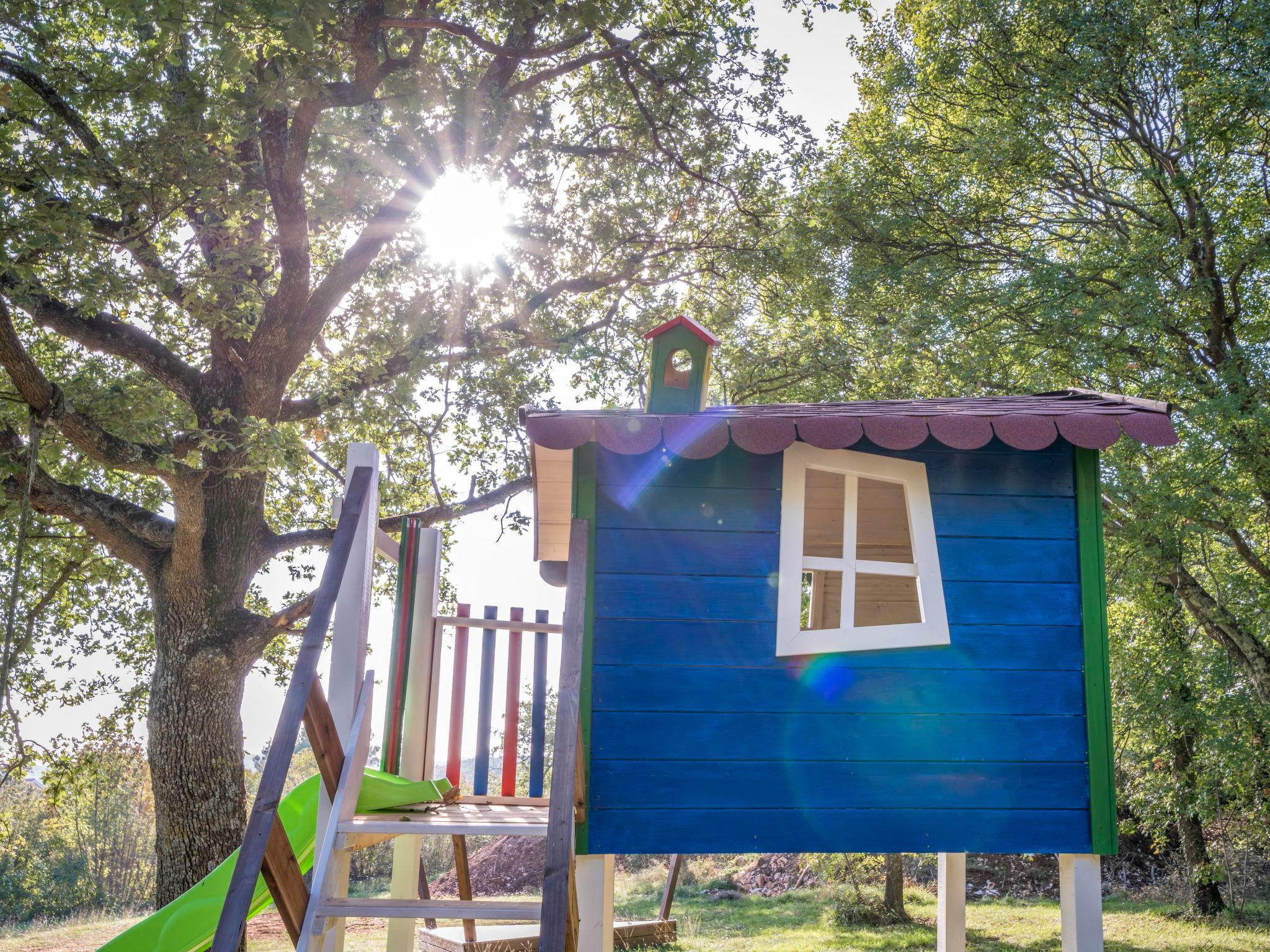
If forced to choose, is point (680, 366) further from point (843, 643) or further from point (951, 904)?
point (951, 904)

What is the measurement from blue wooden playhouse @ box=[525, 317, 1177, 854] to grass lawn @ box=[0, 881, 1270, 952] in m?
5.79

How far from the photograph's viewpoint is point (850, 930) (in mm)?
10484

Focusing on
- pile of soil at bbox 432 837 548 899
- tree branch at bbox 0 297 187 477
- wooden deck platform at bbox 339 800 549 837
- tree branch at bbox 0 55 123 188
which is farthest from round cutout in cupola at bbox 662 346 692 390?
pile of soil at bbox 432 837 548 899

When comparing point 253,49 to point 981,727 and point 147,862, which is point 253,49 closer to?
point 981,727

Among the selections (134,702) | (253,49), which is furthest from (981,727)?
(134,702)

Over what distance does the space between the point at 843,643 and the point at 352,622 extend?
2.17 metres

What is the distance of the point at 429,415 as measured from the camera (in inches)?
441

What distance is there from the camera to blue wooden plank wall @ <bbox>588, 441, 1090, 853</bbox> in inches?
159

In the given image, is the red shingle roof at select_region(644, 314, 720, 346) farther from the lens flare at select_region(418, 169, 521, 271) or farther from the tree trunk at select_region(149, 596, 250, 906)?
the tree trunk at select_region(149, 596, 250, 906)

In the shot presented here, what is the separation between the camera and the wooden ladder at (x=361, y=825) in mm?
2980

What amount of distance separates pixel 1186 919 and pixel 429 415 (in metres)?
10.7

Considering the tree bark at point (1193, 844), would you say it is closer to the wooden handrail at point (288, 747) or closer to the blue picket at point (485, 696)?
the blue picket at point (485, 696)

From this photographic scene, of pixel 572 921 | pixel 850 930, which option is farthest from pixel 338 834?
pixel 850 930

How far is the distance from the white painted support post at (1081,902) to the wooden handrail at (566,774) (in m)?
2.09
